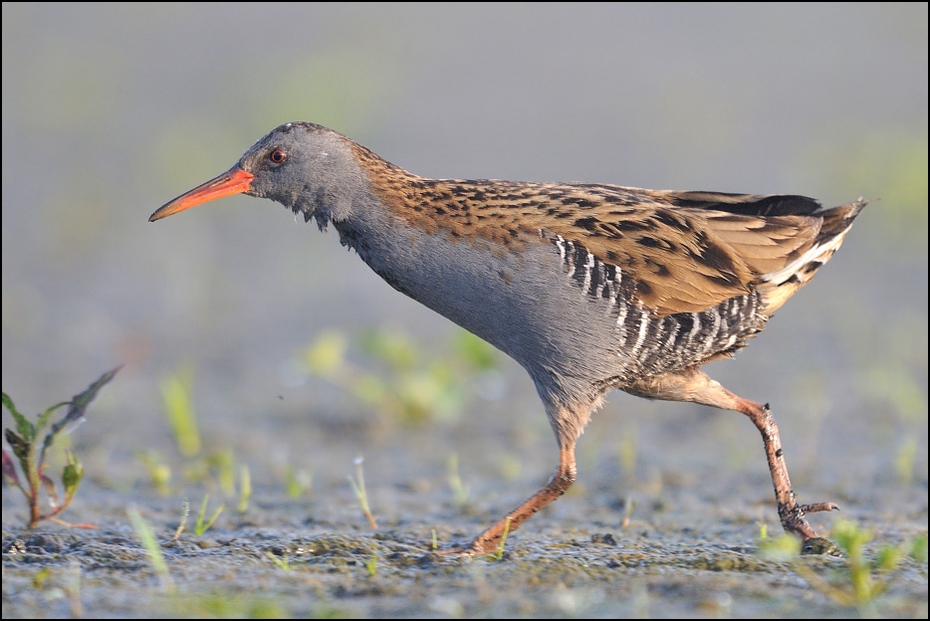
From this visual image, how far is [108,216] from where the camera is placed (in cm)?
1063

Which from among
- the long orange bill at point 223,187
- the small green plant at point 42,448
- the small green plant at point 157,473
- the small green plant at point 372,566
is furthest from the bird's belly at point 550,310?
the small green plant at point 157,473

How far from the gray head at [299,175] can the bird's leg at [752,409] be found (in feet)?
4.18

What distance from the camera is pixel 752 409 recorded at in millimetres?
5203

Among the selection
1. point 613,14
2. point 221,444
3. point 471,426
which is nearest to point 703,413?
point 471,426

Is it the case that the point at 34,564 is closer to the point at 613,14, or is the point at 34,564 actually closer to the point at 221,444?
the point at 221,444

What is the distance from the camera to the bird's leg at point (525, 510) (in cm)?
473

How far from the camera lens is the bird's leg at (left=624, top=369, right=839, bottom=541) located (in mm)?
4992

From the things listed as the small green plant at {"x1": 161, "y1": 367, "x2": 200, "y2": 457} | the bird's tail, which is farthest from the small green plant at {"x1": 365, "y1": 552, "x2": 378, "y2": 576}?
the small green plant at {"x1": 161, "y1": 367, "x2": 200, "y2": 457}

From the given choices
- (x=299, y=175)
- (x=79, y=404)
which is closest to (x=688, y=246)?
(x=299, y=175)

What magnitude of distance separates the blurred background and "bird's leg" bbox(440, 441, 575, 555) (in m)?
1.24

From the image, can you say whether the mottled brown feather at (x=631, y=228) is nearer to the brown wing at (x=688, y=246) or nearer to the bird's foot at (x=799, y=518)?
the brown wing at (x=688, y=246)

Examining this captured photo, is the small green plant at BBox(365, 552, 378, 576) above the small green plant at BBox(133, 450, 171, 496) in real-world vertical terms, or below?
below

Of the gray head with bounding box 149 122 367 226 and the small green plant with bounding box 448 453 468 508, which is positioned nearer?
the gray head with bounding box 149 122 367 226

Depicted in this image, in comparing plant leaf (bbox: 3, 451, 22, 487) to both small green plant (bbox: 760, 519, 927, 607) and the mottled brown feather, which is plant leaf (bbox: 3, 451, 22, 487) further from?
small green plant (bbox: 760, 519, 927, 607)
